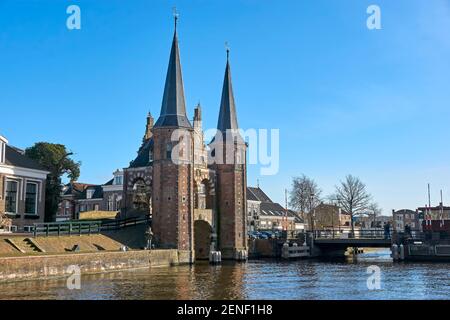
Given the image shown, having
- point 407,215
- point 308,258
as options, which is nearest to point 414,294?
point 308,258

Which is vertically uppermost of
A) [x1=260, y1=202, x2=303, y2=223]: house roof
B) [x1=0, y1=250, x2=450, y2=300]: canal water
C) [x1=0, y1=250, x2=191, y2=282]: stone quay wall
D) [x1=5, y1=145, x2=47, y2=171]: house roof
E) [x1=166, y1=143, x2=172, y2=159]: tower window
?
[x1=166, y1=143, x2=172, y2=159]: tower window

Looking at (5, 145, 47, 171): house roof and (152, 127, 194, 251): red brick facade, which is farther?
(152, 127, 194, 251): red brick facade

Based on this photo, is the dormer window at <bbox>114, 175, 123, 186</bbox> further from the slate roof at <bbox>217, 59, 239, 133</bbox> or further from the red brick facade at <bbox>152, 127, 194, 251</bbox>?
the red brick facade at <bbox>152, 127, 194, 251</bbox>

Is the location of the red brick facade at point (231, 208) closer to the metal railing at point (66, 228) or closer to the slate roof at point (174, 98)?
the slate roof at point (174, 98)

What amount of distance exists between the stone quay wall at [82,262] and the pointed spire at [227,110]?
1624 centimetres

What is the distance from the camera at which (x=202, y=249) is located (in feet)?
183

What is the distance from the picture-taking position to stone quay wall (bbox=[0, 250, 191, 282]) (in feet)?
89.4

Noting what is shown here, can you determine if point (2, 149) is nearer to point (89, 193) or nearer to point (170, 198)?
point (170, 198)

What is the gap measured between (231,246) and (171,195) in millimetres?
10884

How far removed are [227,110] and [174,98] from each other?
29.2 feet

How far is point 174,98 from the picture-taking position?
49.7 metres

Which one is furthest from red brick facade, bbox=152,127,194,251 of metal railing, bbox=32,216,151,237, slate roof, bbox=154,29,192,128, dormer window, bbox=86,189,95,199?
dormer window, bbox=86,189,95,199

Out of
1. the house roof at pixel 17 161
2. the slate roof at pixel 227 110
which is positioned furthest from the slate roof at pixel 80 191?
the house roof at pixel 17 161
